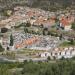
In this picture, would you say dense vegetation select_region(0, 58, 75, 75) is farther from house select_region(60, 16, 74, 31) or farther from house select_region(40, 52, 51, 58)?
house select_region(60, 16, 74, 31)

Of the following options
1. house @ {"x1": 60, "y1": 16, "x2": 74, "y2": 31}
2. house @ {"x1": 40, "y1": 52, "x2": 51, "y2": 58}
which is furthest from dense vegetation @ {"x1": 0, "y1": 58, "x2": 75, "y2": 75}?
house @ {"x1": 60, "y1": 16, "x2": 74, "y2": 31}

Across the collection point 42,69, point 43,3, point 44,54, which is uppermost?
point 42,69

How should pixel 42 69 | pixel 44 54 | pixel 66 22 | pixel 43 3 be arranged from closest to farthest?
pixel 42 69 → pixel 44 54 → pixel 66 22 → pixel 43 3

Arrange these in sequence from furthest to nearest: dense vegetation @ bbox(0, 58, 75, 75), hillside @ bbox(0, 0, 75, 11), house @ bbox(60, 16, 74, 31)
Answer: hillside @ bbox(0, 0, 75, 11) < house @ bbox(60, 16, 74, 31) < dense vegetation @ bbox(0, 58, 75, 75)

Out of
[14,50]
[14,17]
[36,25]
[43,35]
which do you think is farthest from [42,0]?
[14,50]

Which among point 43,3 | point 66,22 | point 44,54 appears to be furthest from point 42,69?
point 43,3

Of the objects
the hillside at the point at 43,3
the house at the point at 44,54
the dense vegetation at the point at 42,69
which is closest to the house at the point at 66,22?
the hillside at the point at 43,3

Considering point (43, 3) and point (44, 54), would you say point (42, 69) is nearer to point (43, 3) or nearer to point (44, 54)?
point (44, 54)

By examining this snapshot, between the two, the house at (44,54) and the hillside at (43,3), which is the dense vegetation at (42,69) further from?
the hillside at (43,3)

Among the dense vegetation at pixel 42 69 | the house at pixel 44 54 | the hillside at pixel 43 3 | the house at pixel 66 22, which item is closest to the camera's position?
the dense vegetation at pixel 42 69

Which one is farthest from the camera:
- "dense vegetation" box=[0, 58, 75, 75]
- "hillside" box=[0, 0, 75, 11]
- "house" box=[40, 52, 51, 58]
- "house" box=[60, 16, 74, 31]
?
"hillside" box=[0, 0, 75, 11]

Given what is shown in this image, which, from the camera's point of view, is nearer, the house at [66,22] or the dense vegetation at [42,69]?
the dense vegetation at [42,69]
